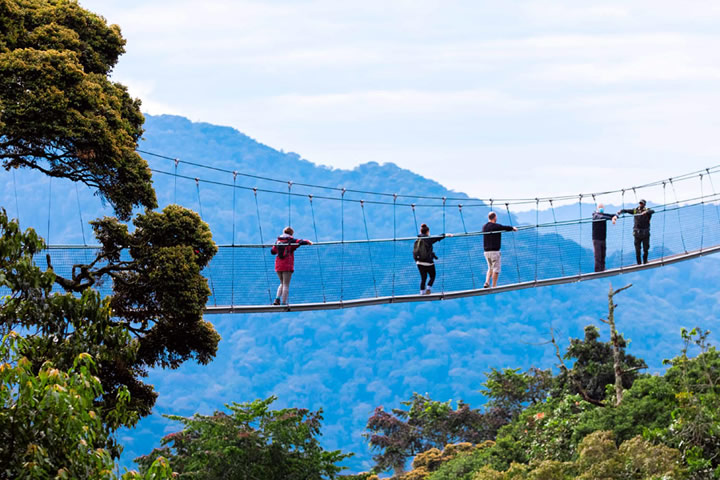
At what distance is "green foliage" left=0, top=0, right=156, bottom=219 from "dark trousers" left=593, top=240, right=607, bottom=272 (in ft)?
21.0

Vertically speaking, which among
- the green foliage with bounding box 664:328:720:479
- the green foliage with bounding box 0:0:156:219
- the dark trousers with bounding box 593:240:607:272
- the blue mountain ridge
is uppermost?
the green foliage with bounding box 0:0:156:219

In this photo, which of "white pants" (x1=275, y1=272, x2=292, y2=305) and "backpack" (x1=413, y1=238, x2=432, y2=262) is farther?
"backpack" (x1=413, y1=238, x2=432, y2=262)

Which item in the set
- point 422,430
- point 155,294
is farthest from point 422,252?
point 422,430

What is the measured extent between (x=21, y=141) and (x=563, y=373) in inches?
575

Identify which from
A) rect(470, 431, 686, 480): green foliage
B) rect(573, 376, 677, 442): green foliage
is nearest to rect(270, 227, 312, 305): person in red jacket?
rect(470, 431, 686, 480): green foliage

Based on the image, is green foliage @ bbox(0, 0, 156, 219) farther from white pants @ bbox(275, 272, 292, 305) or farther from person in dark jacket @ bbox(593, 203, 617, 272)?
person in dark jacket @ bbox(593, 203, 617, 272)

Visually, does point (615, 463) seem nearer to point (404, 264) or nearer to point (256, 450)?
point (256, 450)

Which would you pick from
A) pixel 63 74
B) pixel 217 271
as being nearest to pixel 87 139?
pixel 63 74

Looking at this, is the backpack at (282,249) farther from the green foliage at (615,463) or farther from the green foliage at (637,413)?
the green foliage at (637,413)

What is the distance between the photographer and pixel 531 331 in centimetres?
8894

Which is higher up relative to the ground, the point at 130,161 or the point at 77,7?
the point at 77,7

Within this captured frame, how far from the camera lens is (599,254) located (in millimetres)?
13016

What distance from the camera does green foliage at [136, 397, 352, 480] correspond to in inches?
582

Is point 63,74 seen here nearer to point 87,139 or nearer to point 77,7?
point 87,139
